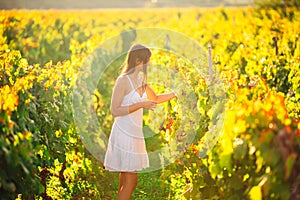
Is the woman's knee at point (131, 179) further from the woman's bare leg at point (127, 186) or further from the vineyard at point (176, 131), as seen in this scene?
the vineyard at point (176, 131)

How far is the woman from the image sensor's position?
436 cm

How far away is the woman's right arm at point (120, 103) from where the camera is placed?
4.32m

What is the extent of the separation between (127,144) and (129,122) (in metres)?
0.17

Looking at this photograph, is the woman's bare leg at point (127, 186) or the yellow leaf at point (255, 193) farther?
the woman's bare leg at point (127, 186)

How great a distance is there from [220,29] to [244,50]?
754 centimetres

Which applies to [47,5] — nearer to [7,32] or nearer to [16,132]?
[7,32]

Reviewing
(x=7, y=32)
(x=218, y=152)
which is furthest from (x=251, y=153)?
(x=7, y=32)

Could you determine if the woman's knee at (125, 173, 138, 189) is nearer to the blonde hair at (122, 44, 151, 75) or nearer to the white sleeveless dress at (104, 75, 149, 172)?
the white sleeveless dress at (104, 75, 149, 172)

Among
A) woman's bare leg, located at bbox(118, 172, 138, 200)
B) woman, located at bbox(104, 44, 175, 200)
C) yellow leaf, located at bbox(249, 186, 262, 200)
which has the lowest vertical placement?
woman's bare leg, located at bbox(118, 172, 138, 200)

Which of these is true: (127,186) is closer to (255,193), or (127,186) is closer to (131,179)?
(131,179)

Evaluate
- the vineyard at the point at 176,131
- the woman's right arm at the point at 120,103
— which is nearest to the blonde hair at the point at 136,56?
the woman's right arm at the point at 120,103

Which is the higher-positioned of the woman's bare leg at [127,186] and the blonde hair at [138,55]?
the blonde hair at [138,55]

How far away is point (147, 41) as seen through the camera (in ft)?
44.9

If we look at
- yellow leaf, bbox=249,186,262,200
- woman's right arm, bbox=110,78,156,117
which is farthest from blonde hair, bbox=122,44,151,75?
yellow leaf, bbox=249,186,262,200
